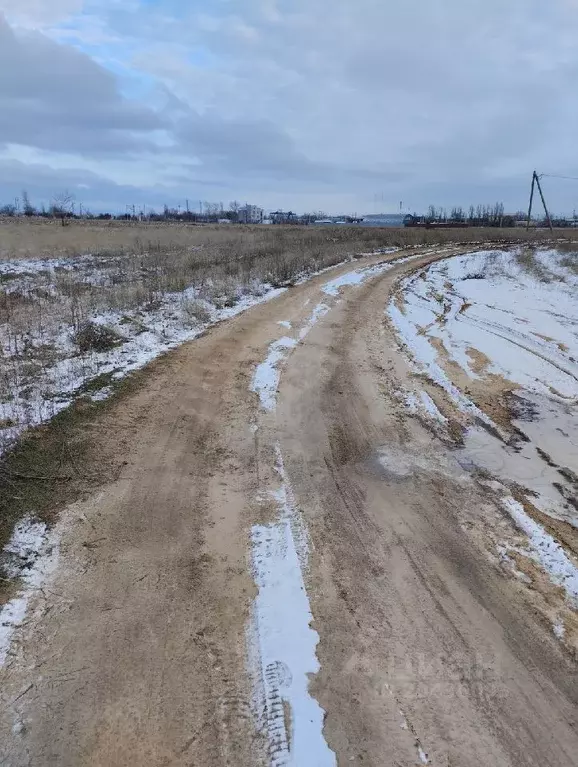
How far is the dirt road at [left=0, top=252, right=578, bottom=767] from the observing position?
2.79 meters

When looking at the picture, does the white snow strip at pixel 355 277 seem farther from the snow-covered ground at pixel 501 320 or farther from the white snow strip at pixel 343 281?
the snow-covered ground at pixel 501 320

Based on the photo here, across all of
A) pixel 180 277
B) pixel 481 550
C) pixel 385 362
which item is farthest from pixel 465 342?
pixel 180 277

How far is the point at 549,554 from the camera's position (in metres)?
4.37

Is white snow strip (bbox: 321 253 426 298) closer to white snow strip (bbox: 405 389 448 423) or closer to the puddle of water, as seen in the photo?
white snow strip (bbox: 405 389 448 423)

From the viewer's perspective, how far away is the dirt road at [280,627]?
2.79 meters

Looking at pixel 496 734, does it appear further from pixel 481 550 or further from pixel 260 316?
pixel 260 316

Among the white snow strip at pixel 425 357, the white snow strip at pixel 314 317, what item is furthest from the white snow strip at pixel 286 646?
the white snow strip at pixel 314 317

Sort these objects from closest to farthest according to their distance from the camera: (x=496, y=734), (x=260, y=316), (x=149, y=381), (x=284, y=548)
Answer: (x=496, y=734), (x=284, y=548), (x=149, y=381), (x=260, y=316)

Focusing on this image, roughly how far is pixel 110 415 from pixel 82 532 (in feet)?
8.33

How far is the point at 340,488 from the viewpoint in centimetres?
527

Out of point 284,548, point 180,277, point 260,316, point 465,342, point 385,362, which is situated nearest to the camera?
point 284,548

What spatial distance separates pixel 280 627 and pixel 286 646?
0.52 ft

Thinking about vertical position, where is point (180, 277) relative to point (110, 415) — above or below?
above

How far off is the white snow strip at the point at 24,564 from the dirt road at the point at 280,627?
0.08 m
